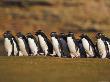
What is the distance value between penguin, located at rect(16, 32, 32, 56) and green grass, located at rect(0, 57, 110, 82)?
1938 mm

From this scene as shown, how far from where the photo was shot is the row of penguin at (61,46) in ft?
60.3

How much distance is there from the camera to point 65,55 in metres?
18.9

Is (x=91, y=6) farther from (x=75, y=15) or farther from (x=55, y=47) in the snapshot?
(x=55, y=47)

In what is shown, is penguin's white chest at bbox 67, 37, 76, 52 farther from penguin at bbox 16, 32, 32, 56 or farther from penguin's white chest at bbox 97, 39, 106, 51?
penguin at bbox 16, 32, 32, 56

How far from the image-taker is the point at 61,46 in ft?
61.2

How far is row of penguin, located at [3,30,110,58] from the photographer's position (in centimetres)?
Answer: 1838

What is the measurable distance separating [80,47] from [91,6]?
1608cm

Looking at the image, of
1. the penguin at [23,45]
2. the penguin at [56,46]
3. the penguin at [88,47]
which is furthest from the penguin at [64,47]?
the penguin at [23,45]

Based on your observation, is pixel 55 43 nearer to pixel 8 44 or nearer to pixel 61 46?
pixel 61 46

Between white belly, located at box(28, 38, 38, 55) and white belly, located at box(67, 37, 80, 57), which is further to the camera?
white belly, located at box(28, 38, 38, 55)

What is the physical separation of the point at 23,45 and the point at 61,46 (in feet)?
5.39

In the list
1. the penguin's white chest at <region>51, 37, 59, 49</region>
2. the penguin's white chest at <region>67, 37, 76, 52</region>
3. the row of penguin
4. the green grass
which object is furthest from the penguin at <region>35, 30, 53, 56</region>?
the green grass

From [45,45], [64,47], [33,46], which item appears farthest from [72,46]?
[33,46]

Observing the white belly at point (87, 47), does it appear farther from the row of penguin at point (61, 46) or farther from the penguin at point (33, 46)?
the penguin at point (33, 46)
